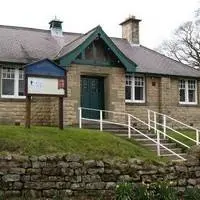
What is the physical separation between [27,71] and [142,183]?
5.83 metres

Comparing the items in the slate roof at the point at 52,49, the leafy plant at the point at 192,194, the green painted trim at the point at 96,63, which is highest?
the slate roof at the point at 52,49

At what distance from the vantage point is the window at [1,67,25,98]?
22.1 meters

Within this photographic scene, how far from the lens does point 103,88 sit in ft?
77.5

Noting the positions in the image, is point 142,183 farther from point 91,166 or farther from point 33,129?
point 33,129

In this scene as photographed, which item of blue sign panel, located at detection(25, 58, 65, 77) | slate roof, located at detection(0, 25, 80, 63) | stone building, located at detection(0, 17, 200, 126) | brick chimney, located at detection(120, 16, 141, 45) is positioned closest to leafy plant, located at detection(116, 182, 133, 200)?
blue sign panel, located at detection(25, 58, 65, 77)

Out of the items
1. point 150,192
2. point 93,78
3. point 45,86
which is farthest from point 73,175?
point 93,78

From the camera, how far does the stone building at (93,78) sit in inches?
867

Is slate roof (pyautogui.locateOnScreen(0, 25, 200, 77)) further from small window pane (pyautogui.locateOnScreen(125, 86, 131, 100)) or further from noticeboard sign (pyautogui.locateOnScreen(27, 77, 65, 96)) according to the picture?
noticeboard sign (pyautogui.locateOnScreen(27, 77, 65, 96))

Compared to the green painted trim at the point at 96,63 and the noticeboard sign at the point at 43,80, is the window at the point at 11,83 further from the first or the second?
the noticeboard sign at the point at 43,80

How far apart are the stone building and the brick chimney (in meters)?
1.74

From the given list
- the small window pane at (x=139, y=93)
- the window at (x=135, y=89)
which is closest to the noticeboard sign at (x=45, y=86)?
the window at (x=135, y=89)

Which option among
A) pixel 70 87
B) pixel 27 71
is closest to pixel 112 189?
pixel 27 71

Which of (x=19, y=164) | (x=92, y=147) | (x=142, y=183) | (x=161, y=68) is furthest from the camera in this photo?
(x=161, y=68)

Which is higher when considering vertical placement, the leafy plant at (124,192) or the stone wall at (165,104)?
the stone wall at (165,104)
